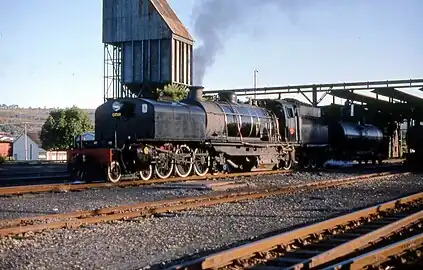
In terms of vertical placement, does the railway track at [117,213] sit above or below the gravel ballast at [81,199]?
above

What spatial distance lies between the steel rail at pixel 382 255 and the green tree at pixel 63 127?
64345 mm

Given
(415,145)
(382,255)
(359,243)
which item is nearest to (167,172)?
(359,243)

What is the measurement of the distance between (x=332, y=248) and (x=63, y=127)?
6661 cm

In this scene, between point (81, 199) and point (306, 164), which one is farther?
point (306, 164)

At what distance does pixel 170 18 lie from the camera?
5950 centimetres

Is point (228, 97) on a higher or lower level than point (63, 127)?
higher

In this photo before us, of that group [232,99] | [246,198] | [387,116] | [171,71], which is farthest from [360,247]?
[171,71]

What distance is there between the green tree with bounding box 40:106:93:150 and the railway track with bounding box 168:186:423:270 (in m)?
62.5

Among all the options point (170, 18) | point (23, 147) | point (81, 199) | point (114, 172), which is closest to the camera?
point (81, 199)

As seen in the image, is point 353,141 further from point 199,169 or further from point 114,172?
point 114,172

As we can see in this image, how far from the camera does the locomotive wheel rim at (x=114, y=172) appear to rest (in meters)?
18.8

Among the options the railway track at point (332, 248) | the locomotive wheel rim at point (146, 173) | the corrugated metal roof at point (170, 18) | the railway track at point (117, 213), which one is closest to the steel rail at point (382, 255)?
the railway track at point (332, 248)

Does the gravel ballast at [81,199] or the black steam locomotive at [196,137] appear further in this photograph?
the black steam locomotive at [196,137]

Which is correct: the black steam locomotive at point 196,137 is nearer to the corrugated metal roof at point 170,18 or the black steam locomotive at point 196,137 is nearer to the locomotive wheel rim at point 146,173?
the locomotive wheel rim at point 146,173
